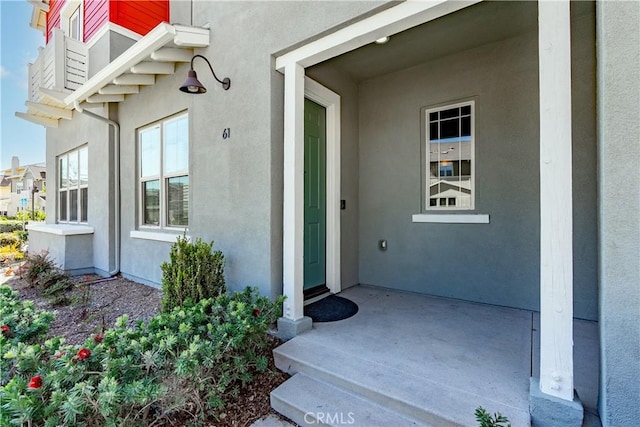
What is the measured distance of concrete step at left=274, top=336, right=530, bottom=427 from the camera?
73.5 inches

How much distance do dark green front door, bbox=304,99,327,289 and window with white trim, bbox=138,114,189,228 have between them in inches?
77.0

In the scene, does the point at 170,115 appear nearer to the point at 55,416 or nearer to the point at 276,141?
the point at 276,141

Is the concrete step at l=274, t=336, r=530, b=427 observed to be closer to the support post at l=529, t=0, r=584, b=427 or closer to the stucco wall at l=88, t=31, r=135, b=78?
the support post at l=529, t=0, r=584, b=427

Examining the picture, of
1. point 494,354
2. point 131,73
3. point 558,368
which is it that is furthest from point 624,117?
point 131,73

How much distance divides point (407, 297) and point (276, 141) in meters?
2.69

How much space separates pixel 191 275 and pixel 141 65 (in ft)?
10.7

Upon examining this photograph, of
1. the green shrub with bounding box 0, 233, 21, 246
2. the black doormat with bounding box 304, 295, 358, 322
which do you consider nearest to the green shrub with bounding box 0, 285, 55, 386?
the black doormat with bounding box 304, 295, 358, 322

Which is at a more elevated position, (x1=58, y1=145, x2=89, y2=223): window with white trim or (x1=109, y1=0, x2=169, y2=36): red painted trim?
(x1=109, y1=0, x2=169, y2=36): red painted trim

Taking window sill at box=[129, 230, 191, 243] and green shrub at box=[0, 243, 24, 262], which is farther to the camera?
green shrub at box=[0, 243, 24, 262]

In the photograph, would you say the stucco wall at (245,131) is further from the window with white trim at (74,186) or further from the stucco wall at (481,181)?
the window with white trim at (74,186)

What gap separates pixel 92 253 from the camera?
6.28 m

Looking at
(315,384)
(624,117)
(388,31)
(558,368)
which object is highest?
(388,31)

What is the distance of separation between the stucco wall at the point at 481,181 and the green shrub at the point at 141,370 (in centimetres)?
245

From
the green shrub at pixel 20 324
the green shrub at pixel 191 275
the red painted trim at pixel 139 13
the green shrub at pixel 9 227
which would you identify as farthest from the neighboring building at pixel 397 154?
the green shrub at pixel 9 227
